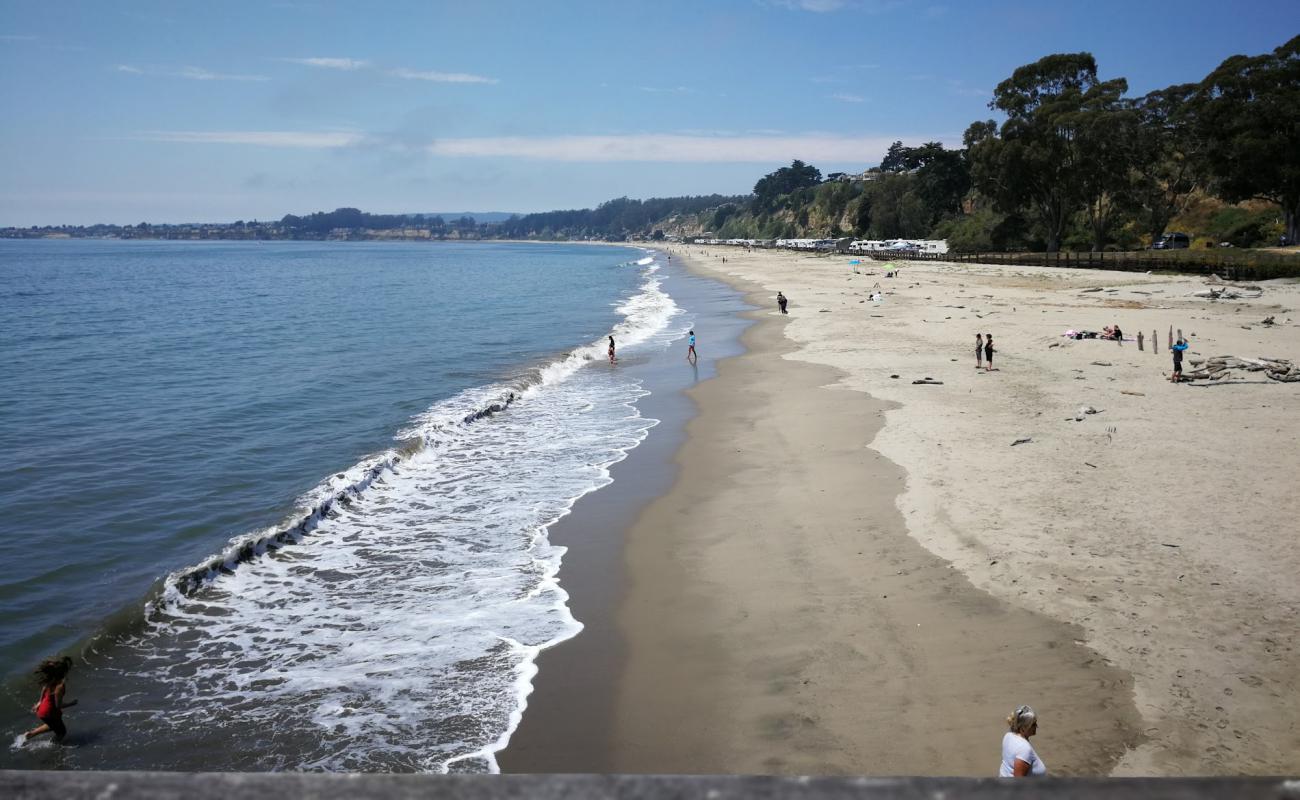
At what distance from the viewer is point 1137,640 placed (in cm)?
1010

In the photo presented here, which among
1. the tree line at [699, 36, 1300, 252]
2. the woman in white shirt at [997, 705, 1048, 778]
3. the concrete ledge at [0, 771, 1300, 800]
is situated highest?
the tree line at [699, 36, 1300, 252]

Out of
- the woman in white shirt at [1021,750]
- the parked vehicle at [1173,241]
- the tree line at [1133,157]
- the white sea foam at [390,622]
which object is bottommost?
the white sea foam at [390,622]

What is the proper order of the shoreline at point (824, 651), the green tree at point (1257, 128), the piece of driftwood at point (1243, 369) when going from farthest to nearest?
the green tree at point (1257, 128) → the piece of driftwood at point (1243, 369) → the shoreline at point (824, 651)

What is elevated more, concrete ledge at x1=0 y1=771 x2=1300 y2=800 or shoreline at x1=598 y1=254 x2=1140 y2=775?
concrete ledge at x1=0 y1=771 x2=1300 y2=800

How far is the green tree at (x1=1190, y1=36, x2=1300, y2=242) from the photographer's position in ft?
189

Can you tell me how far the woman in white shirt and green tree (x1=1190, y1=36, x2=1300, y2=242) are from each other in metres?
64.8

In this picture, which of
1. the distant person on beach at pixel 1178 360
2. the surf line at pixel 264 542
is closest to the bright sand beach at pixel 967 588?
the distant person on beach at pixel 1178 360

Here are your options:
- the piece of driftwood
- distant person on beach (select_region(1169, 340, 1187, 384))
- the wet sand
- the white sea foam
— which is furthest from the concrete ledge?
the piece of driftwood

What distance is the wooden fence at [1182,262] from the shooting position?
4888cm

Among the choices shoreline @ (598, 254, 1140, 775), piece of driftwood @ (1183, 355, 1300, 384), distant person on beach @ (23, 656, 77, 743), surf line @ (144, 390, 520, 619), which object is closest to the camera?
shoreline @ (598, 254, 1140, 775)

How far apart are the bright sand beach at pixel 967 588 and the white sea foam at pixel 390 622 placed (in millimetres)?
1240

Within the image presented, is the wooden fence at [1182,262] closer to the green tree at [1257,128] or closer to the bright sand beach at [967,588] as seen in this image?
the green tree at [1257,128]

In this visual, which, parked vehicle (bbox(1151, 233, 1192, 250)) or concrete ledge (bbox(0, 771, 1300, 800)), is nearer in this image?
concrete ledge (bbox(0, 771, 1300, 800))

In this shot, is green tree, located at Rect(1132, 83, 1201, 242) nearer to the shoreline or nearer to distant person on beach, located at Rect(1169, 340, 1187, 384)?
distant person on beach, located at Rect(1169, 340, 1187, 384)
